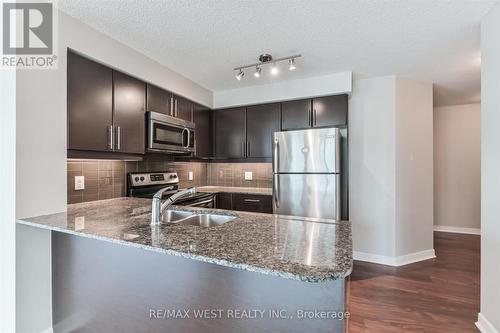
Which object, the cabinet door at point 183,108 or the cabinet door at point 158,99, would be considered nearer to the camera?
the cabinet door at point 158,99

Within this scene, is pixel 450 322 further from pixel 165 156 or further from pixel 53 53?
pixel 53 53

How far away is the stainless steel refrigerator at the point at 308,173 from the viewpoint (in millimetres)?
2787

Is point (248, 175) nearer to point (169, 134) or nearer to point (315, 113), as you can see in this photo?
point (315, 113)

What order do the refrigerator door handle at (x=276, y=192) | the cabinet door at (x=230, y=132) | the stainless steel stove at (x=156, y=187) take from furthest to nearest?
the cabinet door at (x=230, y=132)
the refrigerator door handle at (x=276, y=192)
the stainless steel stove at (x=156, y=187)

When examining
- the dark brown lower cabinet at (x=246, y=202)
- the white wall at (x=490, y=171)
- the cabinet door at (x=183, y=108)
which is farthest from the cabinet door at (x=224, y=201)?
the white wall at (x=490, y=171)

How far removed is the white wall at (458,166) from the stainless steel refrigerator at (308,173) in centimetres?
302

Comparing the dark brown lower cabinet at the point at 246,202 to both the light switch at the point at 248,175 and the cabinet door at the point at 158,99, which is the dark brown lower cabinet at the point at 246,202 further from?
the cabinet door at the point at 158,99

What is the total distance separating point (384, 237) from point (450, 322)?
1234 millimetres

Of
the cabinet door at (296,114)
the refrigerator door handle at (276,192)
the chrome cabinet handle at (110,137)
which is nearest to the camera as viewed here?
the chrome cabinet handle at (110,137)

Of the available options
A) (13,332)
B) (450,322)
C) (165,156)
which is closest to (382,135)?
(450,322)

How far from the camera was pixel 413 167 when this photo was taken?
126 inches

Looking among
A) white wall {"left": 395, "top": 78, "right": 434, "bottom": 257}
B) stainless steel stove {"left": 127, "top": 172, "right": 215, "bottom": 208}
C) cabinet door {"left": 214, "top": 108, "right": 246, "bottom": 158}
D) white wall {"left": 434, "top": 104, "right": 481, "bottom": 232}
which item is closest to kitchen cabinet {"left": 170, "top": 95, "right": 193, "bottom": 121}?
cabinet door {"left": 214, "top": 108, "right": 246, "bottom": 158}

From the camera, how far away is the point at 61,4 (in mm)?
1709

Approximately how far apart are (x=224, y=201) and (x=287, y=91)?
1663mm
